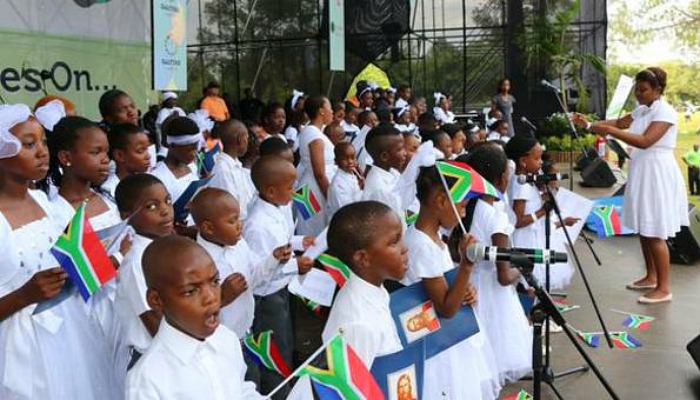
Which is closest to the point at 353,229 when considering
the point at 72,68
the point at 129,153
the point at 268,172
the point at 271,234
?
the point at 271,234

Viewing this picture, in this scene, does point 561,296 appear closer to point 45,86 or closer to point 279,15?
point 45,86

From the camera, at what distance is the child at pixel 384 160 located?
195 inches

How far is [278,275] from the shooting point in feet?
9.91

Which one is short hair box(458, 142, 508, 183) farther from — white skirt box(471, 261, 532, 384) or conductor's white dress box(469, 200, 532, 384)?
white skirt box(471, 261, 532, 384)

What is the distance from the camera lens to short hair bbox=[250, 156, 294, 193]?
12.0 ft

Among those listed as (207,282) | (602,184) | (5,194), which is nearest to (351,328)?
(207,282)

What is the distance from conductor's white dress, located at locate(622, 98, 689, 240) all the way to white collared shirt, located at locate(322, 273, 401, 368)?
3744mm

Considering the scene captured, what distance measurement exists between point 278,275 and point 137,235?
627 millimetres

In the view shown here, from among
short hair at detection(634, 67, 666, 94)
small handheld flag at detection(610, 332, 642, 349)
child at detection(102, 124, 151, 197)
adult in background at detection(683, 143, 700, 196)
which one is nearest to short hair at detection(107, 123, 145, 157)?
child at detection(102, 124, 151, 197)

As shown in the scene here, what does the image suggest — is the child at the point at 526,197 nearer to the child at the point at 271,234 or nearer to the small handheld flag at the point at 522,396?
the small handheld flag at the point at 522,396

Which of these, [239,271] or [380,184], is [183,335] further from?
[380,184]

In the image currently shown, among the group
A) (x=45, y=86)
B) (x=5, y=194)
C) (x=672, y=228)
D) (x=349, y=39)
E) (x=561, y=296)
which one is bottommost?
(x=561, y=296)

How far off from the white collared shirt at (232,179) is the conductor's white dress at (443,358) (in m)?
1.91

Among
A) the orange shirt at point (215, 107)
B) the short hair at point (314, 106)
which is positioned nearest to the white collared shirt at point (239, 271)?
the short hair at point (314, 106)
